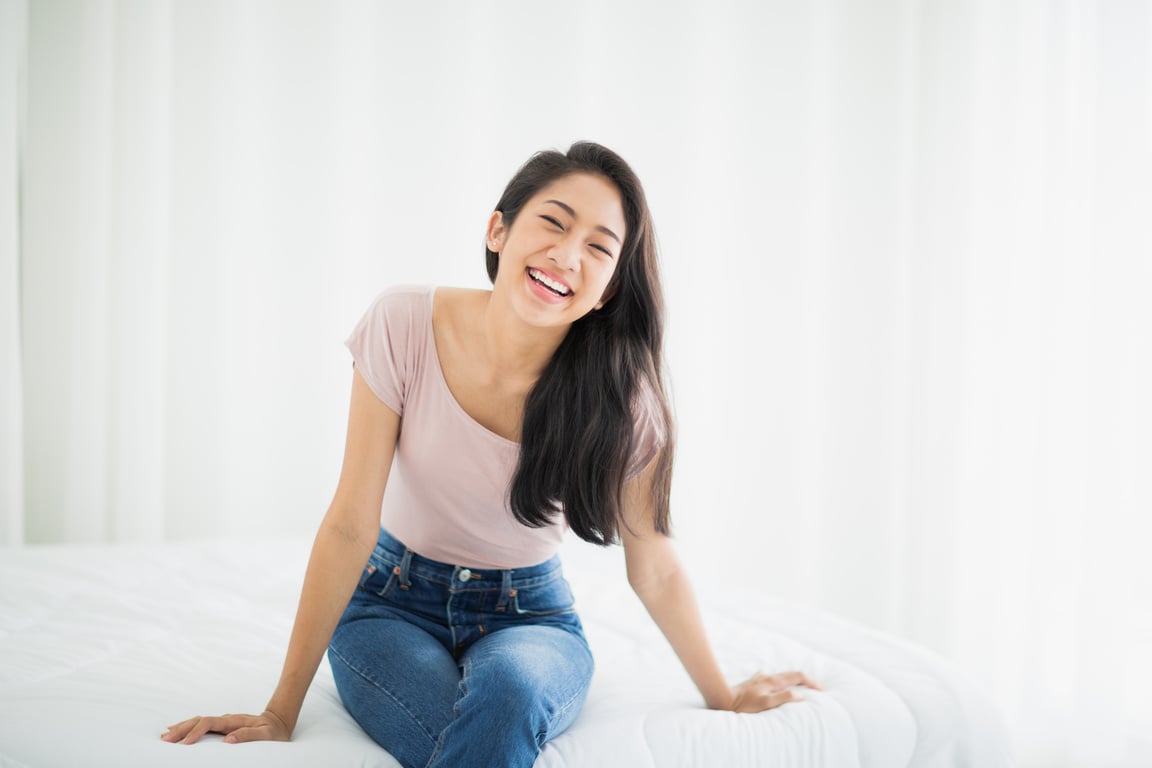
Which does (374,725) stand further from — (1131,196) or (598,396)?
(1131,196)

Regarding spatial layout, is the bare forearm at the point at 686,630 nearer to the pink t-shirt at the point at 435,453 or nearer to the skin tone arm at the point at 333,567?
the pink t-shirt at the point at 435,453

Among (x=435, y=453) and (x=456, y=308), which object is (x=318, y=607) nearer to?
(x=435, y=453)

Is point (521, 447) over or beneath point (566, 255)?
beneath

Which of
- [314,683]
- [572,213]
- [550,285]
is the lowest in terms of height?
[314,683]

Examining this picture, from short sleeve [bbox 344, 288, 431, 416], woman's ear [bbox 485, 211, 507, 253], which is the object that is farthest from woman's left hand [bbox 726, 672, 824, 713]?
woman's ear [bbox 485, 211, 507, 253]

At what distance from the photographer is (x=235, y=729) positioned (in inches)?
46.7

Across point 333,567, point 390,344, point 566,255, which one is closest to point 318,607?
point 333,567

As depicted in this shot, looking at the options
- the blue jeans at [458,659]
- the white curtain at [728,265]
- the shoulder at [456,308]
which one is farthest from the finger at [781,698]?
the white curtain at [728,265]

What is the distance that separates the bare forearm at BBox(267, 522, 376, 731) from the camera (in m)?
1.24

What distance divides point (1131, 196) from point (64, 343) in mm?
3196

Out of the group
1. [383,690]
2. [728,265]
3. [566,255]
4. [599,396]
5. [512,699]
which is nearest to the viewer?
[512,699]

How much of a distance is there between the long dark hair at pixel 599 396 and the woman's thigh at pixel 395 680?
259 millimetres

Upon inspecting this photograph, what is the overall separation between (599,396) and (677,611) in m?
0.37

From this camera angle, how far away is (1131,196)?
93.9 inches
